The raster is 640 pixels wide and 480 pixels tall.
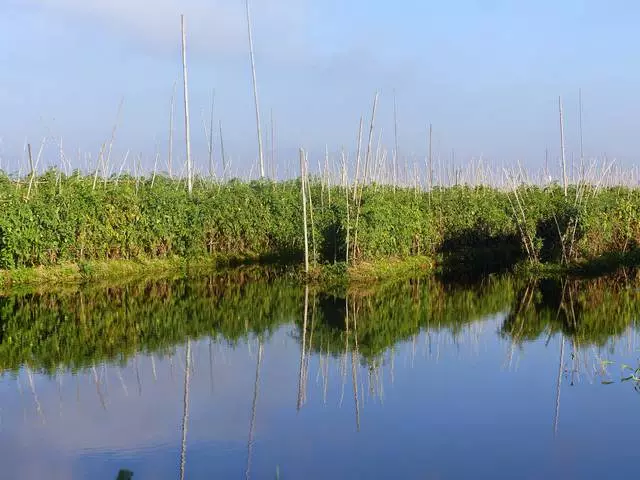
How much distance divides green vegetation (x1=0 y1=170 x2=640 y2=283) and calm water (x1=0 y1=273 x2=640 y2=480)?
7.03 ft

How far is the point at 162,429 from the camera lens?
22.8ft

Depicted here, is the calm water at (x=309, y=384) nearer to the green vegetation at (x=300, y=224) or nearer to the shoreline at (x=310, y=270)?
the shoreline at (x=310, y=270)

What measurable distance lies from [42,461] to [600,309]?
10071 mm

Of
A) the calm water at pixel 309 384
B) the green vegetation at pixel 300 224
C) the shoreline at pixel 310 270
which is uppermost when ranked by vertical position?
the green vegetation at pixel 300 224

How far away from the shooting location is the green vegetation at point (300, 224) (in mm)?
16402

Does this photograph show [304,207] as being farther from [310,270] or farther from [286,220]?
[286,220]

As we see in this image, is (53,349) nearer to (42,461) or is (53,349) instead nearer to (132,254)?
(42,461)

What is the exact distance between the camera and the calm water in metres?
6.24

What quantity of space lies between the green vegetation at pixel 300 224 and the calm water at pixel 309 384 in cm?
214

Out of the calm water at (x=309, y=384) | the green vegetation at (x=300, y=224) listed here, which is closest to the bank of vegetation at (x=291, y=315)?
the calm water at (x=309, y=384)

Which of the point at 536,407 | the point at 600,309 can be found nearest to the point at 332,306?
the point at 600,309

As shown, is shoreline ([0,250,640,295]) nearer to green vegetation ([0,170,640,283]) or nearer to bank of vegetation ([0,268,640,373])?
green vegetation ([0,170,640,283])

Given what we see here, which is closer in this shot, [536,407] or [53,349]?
[536,407]

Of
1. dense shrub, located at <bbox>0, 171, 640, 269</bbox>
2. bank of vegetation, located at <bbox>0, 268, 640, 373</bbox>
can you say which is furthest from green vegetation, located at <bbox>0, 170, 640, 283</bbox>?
bank of vegetation, located at <bbox>0, 268, 640, 373</bbox>
